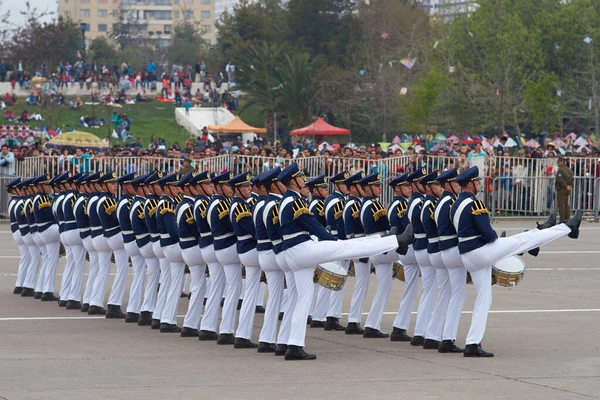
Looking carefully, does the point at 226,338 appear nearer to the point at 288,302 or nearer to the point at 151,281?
the point at 288,302

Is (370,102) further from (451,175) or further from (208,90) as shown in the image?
(451,175)

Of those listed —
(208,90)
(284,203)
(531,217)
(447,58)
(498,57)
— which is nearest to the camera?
(284,203)

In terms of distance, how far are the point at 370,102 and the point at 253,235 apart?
169 ft

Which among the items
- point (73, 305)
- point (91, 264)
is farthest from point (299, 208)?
point (73, 305)

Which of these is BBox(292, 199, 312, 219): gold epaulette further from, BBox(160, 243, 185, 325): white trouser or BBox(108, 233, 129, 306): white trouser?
BBox(108, 233, 129, 306): white trouser

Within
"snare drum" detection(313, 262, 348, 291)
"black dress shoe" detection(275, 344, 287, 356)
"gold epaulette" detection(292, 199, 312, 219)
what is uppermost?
"gold epaulette" detection(292, 199, 312, 219)

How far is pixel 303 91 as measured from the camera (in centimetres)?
7031

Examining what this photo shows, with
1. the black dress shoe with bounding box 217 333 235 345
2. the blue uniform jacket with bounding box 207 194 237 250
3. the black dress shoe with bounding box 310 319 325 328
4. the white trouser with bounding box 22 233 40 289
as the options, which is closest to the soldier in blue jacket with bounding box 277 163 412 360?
the blue uniform jacket with bounding box 207 194 237 250

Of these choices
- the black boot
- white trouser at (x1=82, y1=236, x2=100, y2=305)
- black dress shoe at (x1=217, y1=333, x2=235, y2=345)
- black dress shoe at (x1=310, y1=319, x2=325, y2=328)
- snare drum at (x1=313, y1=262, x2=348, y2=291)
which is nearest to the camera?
the black boot

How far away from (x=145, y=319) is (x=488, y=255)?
16.4 feet

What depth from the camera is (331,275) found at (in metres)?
12.6

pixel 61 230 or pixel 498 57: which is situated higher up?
pixel 498 57

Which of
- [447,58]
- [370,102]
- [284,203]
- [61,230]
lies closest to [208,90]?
[370,102]

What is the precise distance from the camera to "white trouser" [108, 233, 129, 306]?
16500 millimetres
